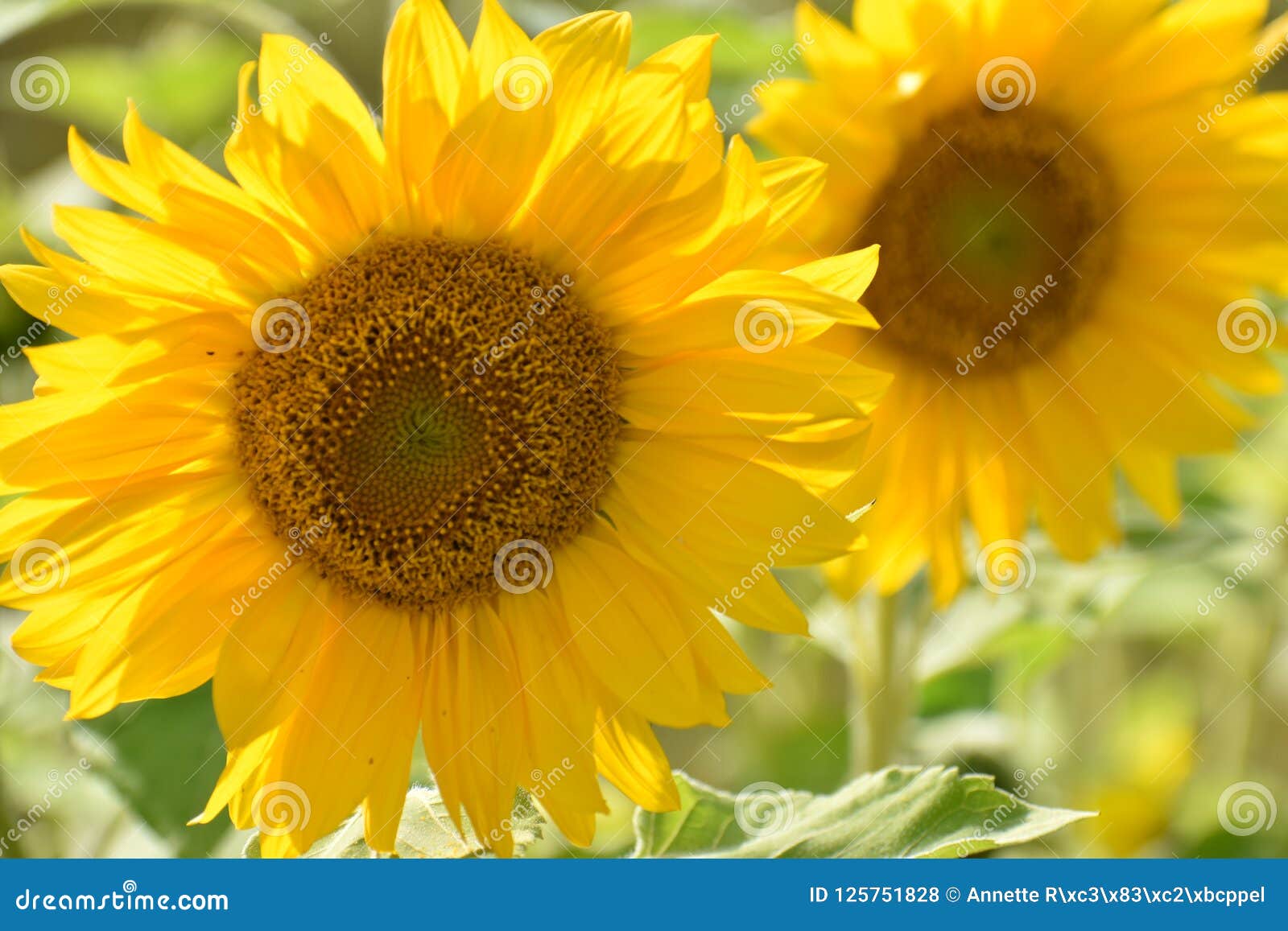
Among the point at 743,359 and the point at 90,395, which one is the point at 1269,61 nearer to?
the point at 743,359

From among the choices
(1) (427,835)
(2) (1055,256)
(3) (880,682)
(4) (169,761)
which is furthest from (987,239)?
(4) (169,761)

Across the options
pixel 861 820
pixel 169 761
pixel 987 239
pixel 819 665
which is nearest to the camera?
pixel 861 820

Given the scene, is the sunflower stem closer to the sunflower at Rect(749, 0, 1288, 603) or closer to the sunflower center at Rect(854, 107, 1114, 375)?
the sunflower at Rect(749, 0, 1288, 603)

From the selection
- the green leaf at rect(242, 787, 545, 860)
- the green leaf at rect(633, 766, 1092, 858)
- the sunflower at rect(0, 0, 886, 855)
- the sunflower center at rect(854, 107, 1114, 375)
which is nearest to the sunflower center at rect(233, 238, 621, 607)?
the sunflower at rect(0, 0, 886, 855)

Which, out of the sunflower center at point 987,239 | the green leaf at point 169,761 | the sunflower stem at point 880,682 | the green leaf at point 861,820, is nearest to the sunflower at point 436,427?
the green leaf at point 861,820

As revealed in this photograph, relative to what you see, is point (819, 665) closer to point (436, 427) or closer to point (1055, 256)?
point (1055, 256)

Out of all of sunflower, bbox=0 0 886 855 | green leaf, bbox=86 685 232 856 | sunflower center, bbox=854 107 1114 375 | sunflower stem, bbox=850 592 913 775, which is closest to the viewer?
sunflower, bbox=0 0 886 855
